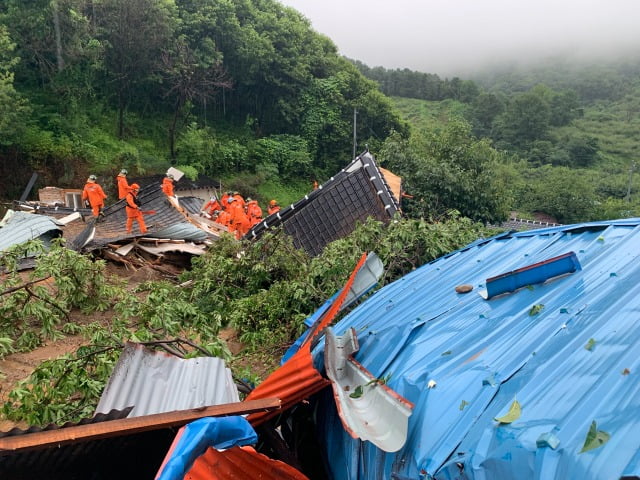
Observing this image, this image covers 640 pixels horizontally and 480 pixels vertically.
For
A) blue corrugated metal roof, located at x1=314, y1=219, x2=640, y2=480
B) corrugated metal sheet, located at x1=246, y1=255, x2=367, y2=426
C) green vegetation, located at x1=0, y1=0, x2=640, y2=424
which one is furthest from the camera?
green vegetation, located at x1=0, y1=0, x2=640, y2=424

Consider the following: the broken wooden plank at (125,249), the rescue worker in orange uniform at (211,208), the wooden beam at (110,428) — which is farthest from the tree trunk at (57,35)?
the wooden beam at (110,428)

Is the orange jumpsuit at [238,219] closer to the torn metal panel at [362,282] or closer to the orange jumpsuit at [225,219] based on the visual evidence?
the orange jumpsuit at [225,219]

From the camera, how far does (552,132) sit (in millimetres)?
49625

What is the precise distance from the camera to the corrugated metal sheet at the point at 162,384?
127 inches

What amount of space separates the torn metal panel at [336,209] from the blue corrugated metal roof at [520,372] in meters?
6.30

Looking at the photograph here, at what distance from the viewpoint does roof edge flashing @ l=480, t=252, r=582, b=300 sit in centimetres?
306

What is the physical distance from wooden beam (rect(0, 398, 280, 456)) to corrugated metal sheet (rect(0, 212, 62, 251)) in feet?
26.8

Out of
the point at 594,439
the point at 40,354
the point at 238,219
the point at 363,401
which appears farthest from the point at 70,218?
the point at 594,439

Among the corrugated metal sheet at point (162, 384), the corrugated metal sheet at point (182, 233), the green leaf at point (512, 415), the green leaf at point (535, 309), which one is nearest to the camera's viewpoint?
the green leaf at point (512, 415)

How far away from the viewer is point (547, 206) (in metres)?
29.9

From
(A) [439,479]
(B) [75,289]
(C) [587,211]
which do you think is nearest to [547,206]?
(C) [587,211]

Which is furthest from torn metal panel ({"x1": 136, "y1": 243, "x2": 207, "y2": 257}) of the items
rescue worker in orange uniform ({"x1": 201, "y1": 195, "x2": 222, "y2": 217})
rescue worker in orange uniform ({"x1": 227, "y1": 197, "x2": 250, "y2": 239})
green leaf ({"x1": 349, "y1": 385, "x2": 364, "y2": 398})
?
green leaf ({"x1": 349, "y1": 385, "x2": 364, "y2": 398})

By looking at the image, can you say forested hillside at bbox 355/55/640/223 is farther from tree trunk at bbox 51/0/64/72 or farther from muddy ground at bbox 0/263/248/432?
tree trunk at bbox 51/0/64/72

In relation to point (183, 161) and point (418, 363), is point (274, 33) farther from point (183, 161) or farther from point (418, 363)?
point (418, 363)
